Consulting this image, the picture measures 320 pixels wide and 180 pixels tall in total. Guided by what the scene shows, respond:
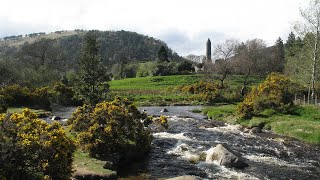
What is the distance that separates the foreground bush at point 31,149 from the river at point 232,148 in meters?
7.55

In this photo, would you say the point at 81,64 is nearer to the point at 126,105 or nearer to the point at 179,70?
the point at 126,105

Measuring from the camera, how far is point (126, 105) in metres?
33.8

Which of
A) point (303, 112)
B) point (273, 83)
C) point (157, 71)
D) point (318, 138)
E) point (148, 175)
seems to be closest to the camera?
point (148, 175)

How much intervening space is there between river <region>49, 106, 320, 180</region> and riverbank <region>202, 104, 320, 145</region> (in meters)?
1.47

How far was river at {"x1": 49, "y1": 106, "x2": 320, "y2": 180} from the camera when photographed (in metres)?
25.1

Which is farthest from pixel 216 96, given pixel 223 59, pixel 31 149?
pixel 31 149

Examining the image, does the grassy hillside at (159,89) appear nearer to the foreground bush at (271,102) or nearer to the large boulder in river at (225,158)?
the foreground bush at (271,102)

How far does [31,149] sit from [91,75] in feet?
121

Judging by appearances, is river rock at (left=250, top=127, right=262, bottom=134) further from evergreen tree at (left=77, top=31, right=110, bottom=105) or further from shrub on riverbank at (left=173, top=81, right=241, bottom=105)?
shrub on riverbank at (left=173, top=81, right=241, bottom=105)

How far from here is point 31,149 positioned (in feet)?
52.1

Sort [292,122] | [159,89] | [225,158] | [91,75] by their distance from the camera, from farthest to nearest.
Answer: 1. [159,89]
2. [91,75]
3. [292,122]
4. [225,158]

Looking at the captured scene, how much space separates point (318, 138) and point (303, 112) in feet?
33.7

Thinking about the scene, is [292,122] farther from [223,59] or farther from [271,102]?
[223,59]

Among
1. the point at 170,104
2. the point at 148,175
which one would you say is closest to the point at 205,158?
the point at 148,175
